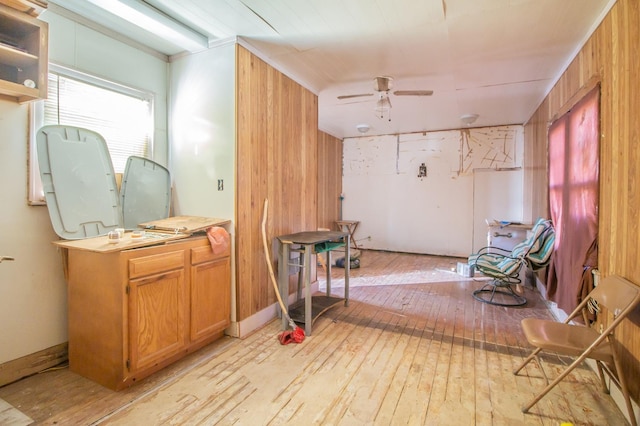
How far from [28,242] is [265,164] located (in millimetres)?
1827

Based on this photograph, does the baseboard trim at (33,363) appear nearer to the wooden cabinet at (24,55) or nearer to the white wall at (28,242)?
the white wall at (28,242)

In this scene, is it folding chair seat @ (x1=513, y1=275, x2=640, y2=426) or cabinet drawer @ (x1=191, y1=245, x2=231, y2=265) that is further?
cabinet drawer @ (x1=191, y1=245, x2=231, y2=265)

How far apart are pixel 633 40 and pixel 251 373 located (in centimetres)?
308

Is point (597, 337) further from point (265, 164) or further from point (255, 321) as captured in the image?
point (265, 164)

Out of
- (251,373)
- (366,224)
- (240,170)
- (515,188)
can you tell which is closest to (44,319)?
(251,373)

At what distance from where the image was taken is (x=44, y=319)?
217cm

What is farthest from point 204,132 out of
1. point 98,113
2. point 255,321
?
point 255,321

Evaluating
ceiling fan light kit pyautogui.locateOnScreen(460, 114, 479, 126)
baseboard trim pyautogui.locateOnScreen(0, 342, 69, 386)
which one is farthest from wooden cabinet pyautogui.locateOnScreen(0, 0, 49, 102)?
ceiling fan light kit pyautogui.locateOnScreen(460, 114, 479, 126)

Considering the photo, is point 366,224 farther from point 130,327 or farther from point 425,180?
point 130,327

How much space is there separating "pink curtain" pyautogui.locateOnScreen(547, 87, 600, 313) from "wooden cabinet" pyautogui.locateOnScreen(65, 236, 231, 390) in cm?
288

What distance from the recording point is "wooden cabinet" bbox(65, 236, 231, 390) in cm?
191

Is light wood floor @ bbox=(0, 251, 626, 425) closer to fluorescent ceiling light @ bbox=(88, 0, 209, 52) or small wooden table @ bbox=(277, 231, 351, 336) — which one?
small wooden table @ bbox=(277, 231, 351, 336)

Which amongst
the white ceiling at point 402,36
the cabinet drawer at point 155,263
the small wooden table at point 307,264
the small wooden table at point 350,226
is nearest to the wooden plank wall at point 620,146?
the white ceiling at point 402,36

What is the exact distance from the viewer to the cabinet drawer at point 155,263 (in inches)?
76.8
